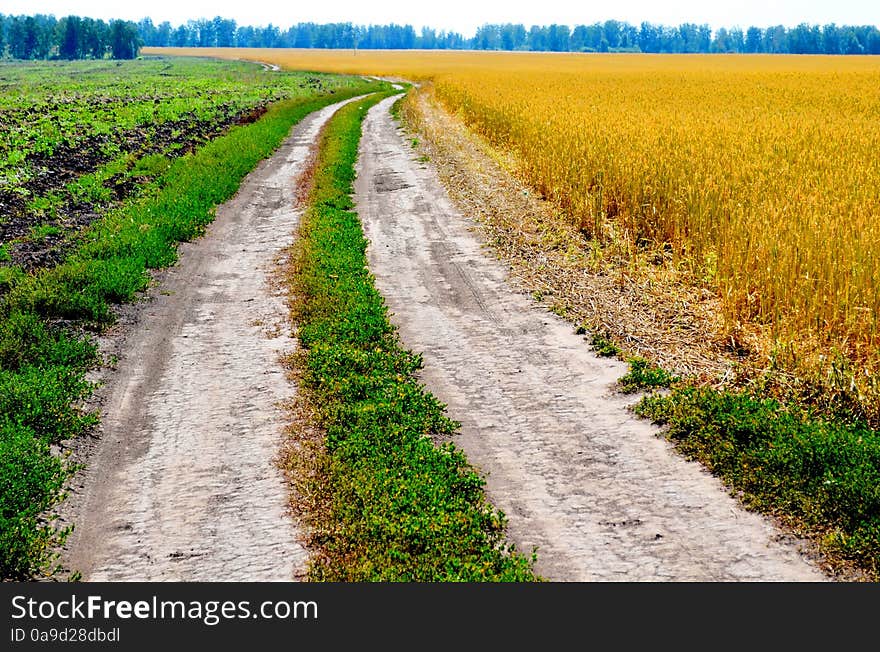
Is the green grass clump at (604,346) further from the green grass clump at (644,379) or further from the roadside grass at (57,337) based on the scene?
the roadside grass at (57,337)

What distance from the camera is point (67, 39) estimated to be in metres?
162

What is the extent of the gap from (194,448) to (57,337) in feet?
10.3

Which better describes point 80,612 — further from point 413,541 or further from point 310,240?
point 310,240

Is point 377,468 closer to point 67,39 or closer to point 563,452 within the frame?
point 563,452

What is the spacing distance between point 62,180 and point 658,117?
46.9 feet

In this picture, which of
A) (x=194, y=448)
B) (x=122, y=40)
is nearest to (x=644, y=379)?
(x=194, y=448)

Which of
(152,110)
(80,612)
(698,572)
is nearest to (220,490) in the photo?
(80,612)

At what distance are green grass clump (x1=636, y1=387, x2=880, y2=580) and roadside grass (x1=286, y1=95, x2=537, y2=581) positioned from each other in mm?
1830

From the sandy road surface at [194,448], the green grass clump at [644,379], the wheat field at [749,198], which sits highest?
the wheat field at [749,198]

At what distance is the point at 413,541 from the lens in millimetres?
5227

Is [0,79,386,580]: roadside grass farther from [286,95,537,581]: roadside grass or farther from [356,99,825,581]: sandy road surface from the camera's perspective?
[356,99,825,581]: sandy road surface

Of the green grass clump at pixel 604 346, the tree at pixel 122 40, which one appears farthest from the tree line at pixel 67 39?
the green grass clump at pixel 604 346

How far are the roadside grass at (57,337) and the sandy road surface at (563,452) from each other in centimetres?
313

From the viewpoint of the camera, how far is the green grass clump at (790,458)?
5.32 meters
